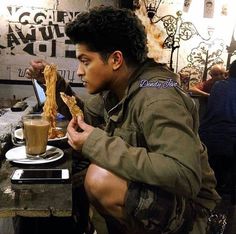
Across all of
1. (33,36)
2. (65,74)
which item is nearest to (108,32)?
(65,74)

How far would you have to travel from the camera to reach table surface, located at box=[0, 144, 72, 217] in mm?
1524

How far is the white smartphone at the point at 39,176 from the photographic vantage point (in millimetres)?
1766

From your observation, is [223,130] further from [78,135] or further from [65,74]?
[65,74]

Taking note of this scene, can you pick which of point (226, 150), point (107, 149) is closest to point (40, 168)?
point (107, 149)

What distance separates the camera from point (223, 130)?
4.21 meters

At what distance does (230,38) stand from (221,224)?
3.74 meters

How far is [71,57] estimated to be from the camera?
6324 mm

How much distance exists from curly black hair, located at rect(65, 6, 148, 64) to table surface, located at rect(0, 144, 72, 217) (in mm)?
850

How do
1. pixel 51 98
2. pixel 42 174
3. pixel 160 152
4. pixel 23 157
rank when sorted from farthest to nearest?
pixel 51 98 → pixel 23 157 → pixel 42 174 → pixel 160 152

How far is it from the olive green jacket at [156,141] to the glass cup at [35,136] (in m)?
0.40

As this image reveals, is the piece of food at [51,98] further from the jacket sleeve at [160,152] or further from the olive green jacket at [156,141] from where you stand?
the jacket sleeve at [160,152]

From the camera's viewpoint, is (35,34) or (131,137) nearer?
(131,137)

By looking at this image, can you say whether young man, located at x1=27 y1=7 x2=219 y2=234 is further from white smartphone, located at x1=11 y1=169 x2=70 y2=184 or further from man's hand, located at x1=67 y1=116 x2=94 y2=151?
white smartphone, located at x1=11 y1=169 x2=70 y2=184

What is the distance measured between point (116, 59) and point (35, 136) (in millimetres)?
680
